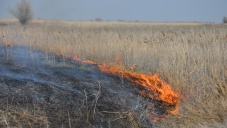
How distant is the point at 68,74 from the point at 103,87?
1.28 meters

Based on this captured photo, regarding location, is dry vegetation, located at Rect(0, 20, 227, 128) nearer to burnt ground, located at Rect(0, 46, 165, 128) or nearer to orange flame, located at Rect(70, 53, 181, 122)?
orange flame, located at Rect(70, 53, 181, 122)

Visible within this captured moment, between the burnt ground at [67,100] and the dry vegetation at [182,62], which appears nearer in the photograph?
the burnt ground at [67,100]

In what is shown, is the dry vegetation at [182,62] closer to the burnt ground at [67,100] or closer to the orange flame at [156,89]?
the orange flame at [156,89]

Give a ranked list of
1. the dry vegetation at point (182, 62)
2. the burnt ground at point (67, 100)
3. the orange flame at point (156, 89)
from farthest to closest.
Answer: the orange flame at point (156, 89) → the dry vegetation at point (182, 62) → the burnt ground at point (67, 100)

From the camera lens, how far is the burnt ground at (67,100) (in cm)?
571

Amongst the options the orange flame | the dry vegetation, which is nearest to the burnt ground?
the orange flame

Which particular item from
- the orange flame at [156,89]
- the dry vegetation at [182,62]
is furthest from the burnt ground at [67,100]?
the dry vegetation at [182,62]

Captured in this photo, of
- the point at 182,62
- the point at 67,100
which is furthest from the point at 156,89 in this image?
the point at 67,100

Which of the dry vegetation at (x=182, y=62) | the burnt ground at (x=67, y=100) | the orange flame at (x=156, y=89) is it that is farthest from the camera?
the orange flame at (x=156, y=89)

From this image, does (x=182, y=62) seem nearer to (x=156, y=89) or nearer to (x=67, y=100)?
(x=156, y=89)

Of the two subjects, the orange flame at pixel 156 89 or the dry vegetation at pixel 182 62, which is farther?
the orange flame at pixel 156 89

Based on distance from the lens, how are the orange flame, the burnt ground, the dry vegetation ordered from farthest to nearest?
1. the orange flame
2. the dry vegetation
3. the burnt ground

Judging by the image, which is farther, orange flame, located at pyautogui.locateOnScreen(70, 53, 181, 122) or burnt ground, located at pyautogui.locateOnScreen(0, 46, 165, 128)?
orange flame, located at pyautogui.locateOnScreen(70, 53, 181, 122)

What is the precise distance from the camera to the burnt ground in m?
5.71
